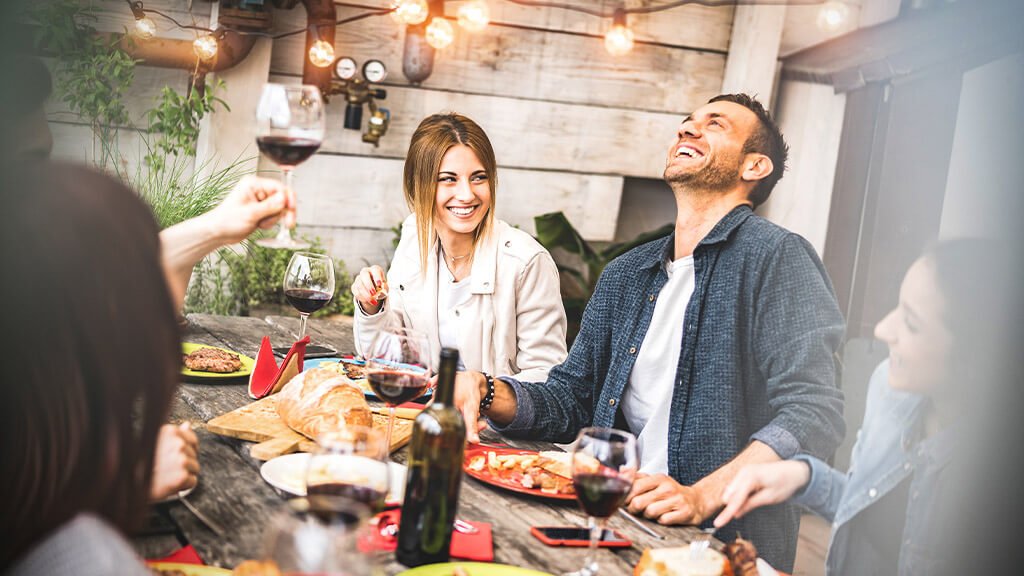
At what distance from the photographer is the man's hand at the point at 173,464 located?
1063mm

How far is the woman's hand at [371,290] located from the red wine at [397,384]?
113cm

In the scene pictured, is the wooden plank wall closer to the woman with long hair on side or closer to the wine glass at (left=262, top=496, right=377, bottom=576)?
the woman with long hair on side

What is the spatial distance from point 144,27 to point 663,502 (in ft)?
10.3

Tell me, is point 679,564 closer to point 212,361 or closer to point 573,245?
point 212,361

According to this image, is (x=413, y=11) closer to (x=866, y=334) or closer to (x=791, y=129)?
(x=791, y=129)

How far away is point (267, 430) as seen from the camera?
144 cm

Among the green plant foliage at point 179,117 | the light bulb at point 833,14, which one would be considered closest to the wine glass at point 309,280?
the green plant foliage at point 179,117

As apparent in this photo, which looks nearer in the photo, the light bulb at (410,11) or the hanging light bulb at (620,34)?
the light bulb at (410,11)

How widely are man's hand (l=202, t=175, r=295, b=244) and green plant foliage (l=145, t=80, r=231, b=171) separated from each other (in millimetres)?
2402

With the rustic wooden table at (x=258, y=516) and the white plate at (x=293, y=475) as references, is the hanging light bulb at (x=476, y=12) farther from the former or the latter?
the white plate at (x=293, y=475)

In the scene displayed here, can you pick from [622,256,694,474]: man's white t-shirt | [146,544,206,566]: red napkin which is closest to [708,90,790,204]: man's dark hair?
[622,256,694,474]: man's white t-shirt

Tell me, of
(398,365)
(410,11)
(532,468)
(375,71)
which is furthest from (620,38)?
(398,365)

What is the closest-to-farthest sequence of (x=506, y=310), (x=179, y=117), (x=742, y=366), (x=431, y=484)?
(x=431, y=484)
(x=742, y=366)
(x=506, y=310)
(x=179, y=117)

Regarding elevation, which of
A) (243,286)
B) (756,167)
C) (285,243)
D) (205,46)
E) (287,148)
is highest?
(205,46)
